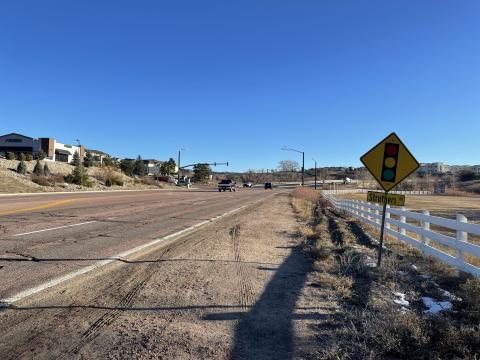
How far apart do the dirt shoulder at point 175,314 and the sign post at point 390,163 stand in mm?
2412

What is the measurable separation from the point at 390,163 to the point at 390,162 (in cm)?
2

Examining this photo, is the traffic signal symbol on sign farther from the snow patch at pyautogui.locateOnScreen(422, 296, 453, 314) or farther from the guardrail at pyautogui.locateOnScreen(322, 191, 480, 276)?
the snow patch at pyautogui.locateOnScreen(422, 296, 453, 314)

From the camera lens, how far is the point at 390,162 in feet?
32.0

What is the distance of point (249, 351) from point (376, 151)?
6264mm

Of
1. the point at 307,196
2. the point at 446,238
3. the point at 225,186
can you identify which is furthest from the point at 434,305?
the point at 225,186

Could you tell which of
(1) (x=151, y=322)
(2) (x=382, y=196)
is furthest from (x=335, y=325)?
(2) (x=382, y=196)

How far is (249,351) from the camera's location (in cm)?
483

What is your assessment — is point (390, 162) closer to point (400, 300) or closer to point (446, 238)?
point (446, 238)

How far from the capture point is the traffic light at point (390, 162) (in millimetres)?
9711

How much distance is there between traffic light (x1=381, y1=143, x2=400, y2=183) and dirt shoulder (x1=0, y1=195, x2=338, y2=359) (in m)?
2.57

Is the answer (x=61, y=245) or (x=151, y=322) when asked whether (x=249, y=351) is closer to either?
(x=151, y=322)

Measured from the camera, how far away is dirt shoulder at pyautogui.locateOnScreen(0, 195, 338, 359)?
4.78m

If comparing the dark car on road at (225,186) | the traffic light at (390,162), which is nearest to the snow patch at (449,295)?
the traffic light at (390,162)

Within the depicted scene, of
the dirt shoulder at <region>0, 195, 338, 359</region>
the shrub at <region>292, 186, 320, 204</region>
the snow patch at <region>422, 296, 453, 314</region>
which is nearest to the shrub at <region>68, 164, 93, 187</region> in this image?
the shrub at <region>292, 186, 320, 204</region>
